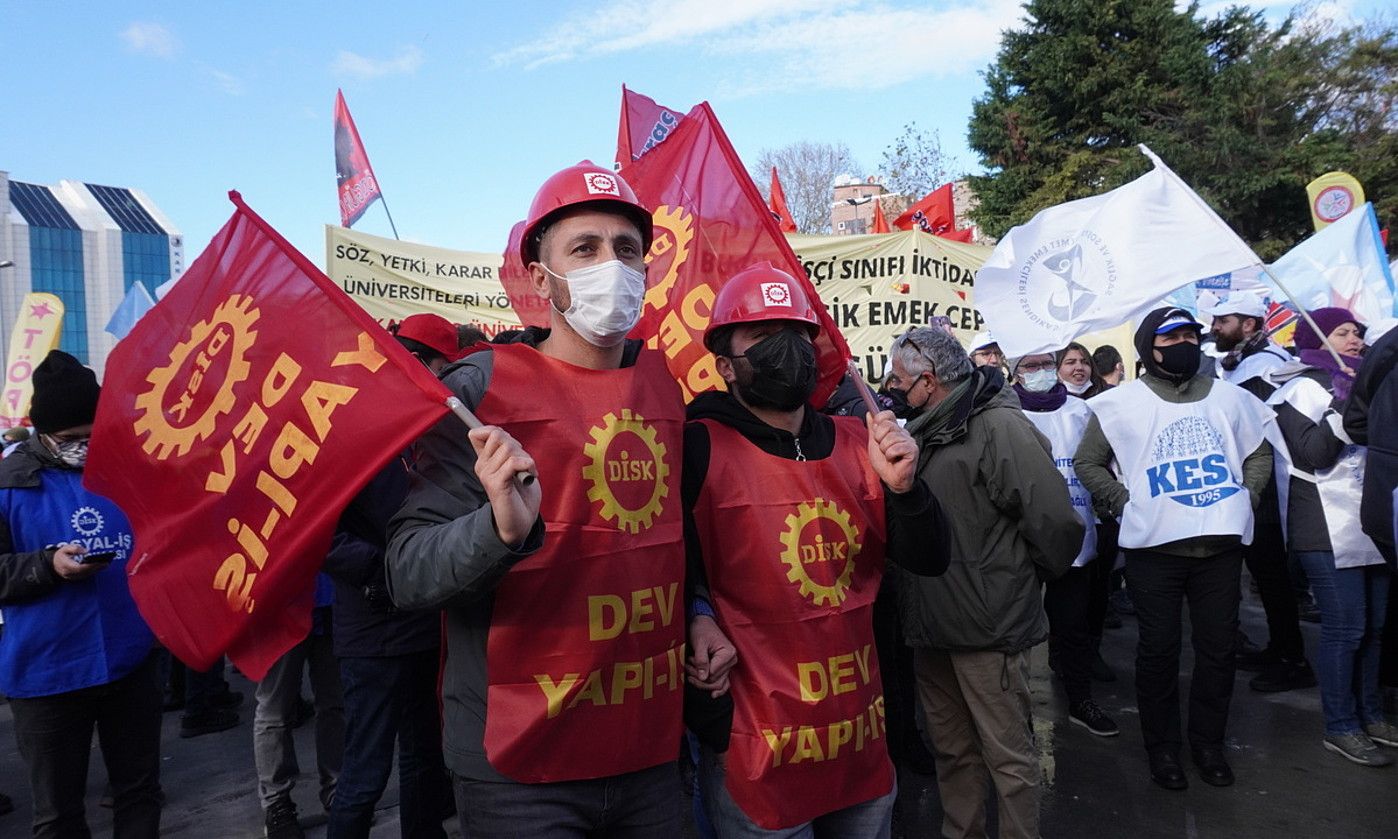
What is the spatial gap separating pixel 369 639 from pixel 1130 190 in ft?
13.5

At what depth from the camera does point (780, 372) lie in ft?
8.42

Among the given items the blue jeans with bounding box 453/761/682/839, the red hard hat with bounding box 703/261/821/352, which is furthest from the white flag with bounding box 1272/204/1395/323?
the blue jeans with bounding box 453/761/682/839

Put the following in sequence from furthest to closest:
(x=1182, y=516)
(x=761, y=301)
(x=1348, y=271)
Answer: (x=1348, y=271) < (x=1182, y=516) < (x=761, y=301)

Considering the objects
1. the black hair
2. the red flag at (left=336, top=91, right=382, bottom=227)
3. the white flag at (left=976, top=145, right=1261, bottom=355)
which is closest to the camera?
the white flag at (left=976, top=145, right=1261, bottom=355)

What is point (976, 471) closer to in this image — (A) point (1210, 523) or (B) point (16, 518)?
(A) point (1210, 523)

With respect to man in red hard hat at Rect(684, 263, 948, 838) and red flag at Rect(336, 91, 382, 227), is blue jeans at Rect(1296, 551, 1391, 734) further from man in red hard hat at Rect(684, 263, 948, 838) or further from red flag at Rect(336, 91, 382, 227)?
red flag at Rect(336, 91, 382, 227)

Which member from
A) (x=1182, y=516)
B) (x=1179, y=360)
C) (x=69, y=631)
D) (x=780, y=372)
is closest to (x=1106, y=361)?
(x=1179, y=360)

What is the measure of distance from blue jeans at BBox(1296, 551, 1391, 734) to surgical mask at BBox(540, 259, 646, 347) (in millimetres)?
4446

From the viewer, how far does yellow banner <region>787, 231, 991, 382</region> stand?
8281mm

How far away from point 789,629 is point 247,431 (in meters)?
1.42

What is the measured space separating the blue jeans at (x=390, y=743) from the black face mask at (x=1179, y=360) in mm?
3531

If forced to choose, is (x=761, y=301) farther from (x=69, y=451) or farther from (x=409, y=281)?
(x=409, y=281)

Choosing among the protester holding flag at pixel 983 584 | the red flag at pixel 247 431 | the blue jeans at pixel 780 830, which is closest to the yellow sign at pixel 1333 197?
the protester holding flag at pixel 983 584

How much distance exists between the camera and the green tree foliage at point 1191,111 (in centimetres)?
2208
